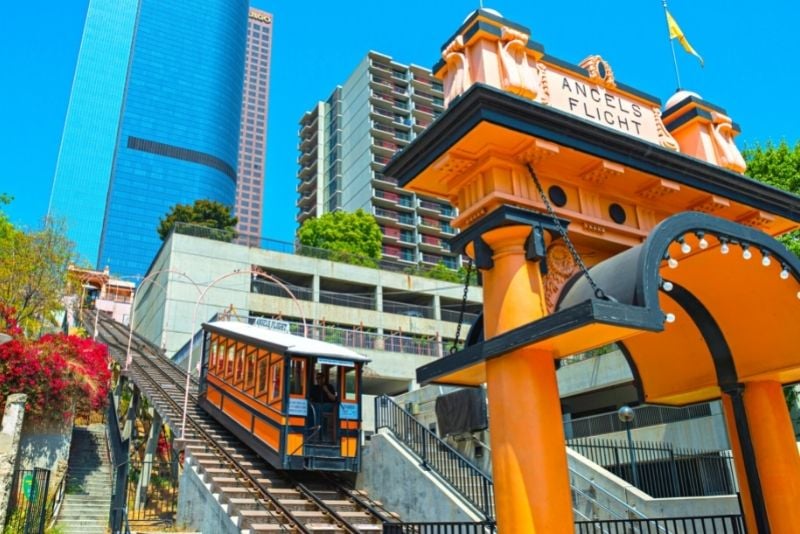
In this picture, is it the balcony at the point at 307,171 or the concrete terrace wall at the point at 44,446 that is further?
the balcony at the point at 307,171

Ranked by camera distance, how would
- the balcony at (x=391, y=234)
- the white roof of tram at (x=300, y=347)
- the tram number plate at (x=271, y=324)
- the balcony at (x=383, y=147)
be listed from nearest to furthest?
the white roof of tram at (x=300, y=347)
the tram number plate at (x=271, y=324)
the balcony at (x=391, y=234)
the balcony at (x=383, y=147)

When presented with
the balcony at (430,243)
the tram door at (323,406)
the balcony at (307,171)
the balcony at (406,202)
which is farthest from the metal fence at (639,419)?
the balcony at (307,171)

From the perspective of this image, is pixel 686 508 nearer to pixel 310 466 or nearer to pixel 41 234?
pixel 310 466

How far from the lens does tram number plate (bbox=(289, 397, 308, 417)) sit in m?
15.9

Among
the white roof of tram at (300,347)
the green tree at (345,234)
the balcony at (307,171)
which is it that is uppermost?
the balcony at (307,171)

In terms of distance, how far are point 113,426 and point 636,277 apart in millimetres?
18877

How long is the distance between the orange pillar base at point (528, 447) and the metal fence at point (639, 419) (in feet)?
46.1

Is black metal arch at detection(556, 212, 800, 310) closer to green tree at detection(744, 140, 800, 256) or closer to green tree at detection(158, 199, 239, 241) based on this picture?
green tree at detection(744, 140, 800, 256)

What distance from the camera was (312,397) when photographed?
16.6 meters

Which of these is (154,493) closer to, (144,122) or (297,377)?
(297,377)

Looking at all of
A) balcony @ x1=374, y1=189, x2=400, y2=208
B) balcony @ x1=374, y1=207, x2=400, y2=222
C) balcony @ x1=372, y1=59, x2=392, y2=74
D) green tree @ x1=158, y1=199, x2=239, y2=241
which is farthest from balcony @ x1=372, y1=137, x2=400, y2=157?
green tree @ x1=158, y1=199, x2=239, y2=241

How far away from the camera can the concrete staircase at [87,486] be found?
16594 millimetres

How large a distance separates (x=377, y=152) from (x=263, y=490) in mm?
74447

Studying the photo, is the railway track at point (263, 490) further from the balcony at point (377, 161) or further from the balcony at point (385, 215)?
Answer: the balcony at point (377, 161)
